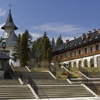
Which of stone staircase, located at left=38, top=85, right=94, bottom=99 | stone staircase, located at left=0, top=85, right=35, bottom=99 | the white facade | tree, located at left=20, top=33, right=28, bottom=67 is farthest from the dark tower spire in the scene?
stone staircase, located at left=38, top=85, right=94, bottom=99

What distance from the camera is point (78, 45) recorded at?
5294 cm

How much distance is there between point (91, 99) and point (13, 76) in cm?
1439

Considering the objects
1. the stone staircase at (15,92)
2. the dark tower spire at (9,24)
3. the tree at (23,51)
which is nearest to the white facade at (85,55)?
the tree at (23,51)

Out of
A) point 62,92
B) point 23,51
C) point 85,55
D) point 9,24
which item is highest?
point 9,24

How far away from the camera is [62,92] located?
21.3m

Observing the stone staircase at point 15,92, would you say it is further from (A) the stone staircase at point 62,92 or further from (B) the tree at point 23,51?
(B) the tree at point 23,51

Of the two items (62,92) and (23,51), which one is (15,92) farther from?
(23,51)

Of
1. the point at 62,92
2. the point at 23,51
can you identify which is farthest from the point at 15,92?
the point at 23,51

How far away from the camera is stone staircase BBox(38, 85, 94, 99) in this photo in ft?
67.1

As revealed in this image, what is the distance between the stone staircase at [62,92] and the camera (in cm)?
2044

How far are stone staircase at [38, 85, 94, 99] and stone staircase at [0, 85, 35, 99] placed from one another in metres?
1.02

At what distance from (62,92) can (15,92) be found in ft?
13.7

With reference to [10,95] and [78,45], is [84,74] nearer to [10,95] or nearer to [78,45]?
[10,95]

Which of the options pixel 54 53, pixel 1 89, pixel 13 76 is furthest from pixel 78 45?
pixel 1 89
